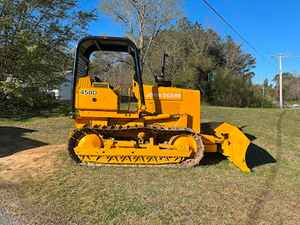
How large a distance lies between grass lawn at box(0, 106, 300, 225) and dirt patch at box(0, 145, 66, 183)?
25 millimetres

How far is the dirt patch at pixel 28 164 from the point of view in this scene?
7.29 metres

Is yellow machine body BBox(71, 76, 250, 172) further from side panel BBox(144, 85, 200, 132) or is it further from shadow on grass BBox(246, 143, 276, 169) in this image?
shadow on grass BBox(246, 143, 276, 169)

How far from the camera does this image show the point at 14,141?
36.3ft

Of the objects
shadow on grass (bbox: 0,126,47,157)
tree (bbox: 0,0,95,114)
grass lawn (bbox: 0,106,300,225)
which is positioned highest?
tree (bbox: 0,0,95,114)

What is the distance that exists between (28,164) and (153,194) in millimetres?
3178

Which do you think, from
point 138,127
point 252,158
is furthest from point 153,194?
point 252,158

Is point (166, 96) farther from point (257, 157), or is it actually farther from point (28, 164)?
point (28, 164)

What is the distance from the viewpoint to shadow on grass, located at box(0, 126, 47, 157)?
32.1 ft

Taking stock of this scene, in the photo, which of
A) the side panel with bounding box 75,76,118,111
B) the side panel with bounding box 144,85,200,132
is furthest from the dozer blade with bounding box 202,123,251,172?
the side panel with bounding box 75,76,118,111

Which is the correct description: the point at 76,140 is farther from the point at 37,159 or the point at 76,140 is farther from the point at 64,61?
the point at 64,61

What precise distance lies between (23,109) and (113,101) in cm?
1202

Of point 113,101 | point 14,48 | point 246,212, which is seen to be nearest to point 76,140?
point 113,101

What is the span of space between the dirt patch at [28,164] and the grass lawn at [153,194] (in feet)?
0.08

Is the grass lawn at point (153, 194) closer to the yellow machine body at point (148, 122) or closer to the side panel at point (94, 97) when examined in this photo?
the yellow machine body at point (148, 122)
